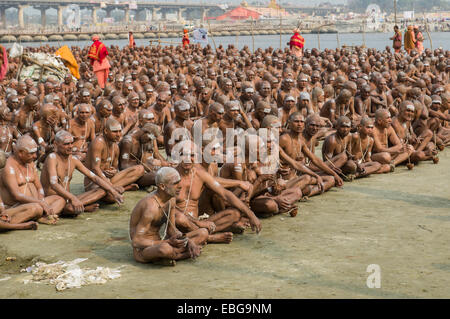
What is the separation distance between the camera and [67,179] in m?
8.39

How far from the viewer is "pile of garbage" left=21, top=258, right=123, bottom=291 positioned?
5859 mm

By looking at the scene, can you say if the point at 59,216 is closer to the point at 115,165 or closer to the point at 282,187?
the point at 115,165

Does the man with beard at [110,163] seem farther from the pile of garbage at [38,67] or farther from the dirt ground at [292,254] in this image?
the pile of garbage at [38,67]

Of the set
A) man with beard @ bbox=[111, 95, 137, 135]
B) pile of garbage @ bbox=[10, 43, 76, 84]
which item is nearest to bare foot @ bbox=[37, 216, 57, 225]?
man with beard @ bbox=[111, 95, 137, 135]

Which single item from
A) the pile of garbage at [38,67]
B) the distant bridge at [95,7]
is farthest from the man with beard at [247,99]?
the distant bridge at [95,7]

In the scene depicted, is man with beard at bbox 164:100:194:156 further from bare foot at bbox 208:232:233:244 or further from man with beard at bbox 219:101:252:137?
bare foot at bbox 208:232:233:244

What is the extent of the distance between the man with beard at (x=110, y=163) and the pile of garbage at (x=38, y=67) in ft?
36.0

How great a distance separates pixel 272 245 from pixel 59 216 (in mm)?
2808

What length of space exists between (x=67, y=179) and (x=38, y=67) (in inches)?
494

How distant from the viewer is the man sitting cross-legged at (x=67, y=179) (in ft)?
26.6

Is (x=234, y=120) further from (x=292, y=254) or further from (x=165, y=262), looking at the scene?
(x=165, y=262)

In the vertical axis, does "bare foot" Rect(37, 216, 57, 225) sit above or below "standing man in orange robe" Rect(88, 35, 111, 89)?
below

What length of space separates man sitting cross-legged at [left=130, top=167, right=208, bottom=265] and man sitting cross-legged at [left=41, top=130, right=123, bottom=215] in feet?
6.43

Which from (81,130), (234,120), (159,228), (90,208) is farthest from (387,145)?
(159,228)
